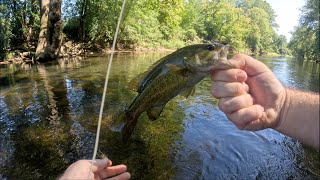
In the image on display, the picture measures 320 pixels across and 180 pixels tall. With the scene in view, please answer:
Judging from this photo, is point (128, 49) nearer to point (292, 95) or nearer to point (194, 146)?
point (194, 146)

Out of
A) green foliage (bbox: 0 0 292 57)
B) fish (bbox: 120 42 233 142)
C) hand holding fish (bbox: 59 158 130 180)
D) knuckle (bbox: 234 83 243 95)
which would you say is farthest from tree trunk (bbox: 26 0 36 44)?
knuckle (bbox: 234 83 243 95)

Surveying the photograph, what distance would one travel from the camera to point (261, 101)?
2.42 meters

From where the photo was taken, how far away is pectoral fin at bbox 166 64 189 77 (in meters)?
2.36

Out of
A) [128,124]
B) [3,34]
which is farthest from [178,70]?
[3,34]

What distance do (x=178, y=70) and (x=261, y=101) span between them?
0.69m

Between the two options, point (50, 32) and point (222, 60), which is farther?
point (50, 32)

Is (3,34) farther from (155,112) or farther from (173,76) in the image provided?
(173,76)

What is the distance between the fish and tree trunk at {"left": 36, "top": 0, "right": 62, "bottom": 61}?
20312 mm

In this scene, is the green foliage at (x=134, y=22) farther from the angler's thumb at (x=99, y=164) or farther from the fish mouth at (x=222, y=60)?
the fish mouth at (x=222, y=60)

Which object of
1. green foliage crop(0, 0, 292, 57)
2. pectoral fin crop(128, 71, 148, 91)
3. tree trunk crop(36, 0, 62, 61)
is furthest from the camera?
green foliage crop(0, 0, 292, 57)

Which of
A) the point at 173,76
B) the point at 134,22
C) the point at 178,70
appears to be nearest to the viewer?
the point at 178,70

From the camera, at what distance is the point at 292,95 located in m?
2.42

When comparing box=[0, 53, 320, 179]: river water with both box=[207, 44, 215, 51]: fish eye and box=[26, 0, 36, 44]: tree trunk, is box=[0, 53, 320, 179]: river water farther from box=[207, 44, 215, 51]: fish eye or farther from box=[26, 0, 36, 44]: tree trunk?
box=[26, 0, 36, 44]: tree trunk

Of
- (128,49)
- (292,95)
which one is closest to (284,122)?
(292,95)
